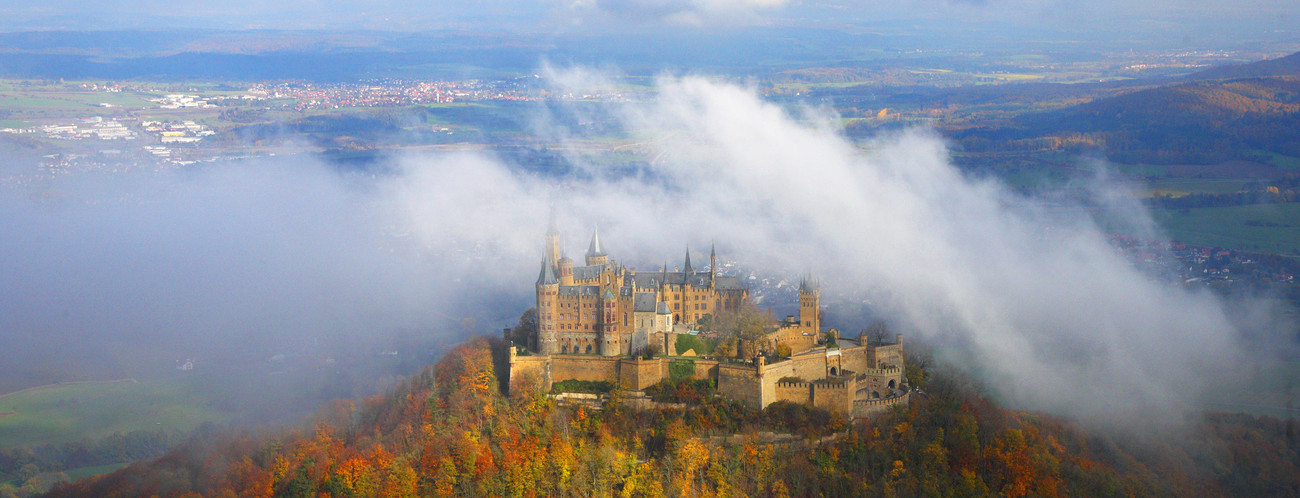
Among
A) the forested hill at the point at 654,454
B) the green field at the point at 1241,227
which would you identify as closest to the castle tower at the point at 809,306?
the forested hill at the point at 654,454

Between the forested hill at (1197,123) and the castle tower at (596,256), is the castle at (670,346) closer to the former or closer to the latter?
the castle tower at (596,256)

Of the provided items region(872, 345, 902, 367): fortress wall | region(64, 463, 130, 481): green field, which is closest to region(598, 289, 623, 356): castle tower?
region(872, 345, 902, 367): fortress wall

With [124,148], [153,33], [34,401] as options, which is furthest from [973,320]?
[153,33]

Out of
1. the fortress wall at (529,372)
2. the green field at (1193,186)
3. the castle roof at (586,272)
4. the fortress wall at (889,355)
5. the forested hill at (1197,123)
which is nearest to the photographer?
the fortress wall at (529,372)

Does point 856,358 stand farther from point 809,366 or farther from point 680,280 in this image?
point 680,280

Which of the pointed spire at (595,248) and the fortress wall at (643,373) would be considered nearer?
the fortress wall at (643,373)

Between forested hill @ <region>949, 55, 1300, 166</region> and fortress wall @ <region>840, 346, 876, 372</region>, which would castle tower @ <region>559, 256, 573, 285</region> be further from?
forested hill @ <region>949, 55, 1300, 166</region>

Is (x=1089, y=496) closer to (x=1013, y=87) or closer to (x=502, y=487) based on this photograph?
(x=502, y=487)
